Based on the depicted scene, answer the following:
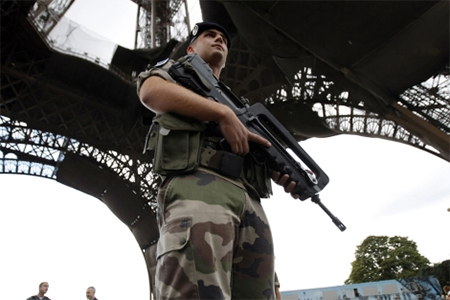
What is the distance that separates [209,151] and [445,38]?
8.63 m

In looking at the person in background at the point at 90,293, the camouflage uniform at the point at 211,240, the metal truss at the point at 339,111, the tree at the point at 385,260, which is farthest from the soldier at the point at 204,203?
the tree at the point at 385,260

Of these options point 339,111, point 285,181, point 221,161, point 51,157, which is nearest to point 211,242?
point 221,161

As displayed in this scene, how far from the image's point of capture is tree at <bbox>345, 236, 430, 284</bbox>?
34.3m

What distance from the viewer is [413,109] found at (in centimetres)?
960

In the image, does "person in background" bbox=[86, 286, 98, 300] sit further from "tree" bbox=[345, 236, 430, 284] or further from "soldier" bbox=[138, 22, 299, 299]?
"tree" bbox=[345, 236, 430, 284]

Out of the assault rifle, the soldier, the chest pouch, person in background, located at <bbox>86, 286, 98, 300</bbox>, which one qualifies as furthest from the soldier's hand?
person in background, located at <bbox>86, 286, 98, 300</bbox>

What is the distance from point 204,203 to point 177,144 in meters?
0.32

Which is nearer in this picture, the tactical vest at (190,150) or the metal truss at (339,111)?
the tactical vest at (190,150)

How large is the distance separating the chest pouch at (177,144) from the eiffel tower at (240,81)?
43 centimetres

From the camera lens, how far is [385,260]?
3469 cm

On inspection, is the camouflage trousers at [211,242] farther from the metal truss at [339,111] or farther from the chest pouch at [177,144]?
the metal truss at [339,111]

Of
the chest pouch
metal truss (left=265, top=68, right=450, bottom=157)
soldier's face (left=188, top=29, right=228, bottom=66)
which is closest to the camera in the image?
the chest pouch

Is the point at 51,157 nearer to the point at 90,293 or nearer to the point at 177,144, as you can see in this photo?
the point at 90,293

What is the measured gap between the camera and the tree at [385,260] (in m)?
34.3
